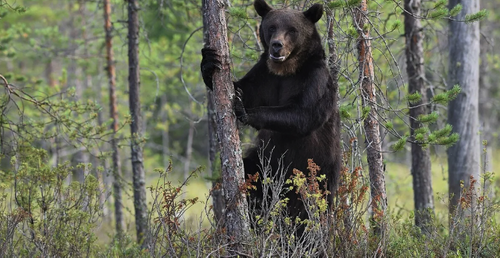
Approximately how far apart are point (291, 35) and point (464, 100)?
4630mm

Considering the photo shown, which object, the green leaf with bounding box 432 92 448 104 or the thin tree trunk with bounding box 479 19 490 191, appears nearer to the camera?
the green leaf with bounding box 432 92 448 104

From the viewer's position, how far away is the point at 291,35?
6207 mm

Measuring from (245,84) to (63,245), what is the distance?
2439mm

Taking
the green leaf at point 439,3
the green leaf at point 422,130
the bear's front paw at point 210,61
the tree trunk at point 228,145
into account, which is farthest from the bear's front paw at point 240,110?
the green leaf at point 439,3

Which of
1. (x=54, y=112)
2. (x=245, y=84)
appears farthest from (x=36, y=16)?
(x=245, y=84)

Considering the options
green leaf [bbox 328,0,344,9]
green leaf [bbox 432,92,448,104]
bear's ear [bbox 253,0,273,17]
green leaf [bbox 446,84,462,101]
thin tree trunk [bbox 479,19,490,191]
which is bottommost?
green leaf [bbox 432,92,448,104]

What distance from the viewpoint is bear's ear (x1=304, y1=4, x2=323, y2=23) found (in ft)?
20.6

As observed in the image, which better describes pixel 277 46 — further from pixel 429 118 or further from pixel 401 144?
pixel 429 118

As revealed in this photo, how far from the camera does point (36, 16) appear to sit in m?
23.1

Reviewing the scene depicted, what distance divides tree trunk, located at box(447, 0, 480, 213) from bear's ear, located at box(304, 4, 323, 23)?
162 inches

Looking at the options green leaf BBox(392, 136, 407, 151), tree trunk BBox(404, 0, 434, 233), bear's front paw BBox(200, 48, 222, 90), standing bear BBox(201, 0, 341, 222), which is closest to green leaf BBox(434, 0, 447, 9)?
standing bear BBox(201, 0, 341, 222)

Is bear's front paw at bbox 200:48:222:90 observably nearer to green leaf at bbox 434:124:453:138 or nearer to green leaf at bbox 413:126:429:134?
green leaf at bbox 413:126:429:134

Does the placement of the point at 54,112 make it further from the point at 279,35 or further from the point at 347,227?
the point at 347,227

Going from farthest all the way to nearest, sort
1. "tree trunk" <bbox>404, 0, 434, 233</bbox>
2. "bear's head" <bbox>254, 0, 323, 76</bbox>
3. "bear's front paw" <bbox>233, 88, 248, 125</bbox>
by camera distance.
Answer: "tree trunk" <bbox>404, 0, 434, 233</bbox> < "bear's head" <bbox>254, 0, 323, 76</bbox> < "bear's front paw" <bbox>233, 88, 248, 125</bbox>
